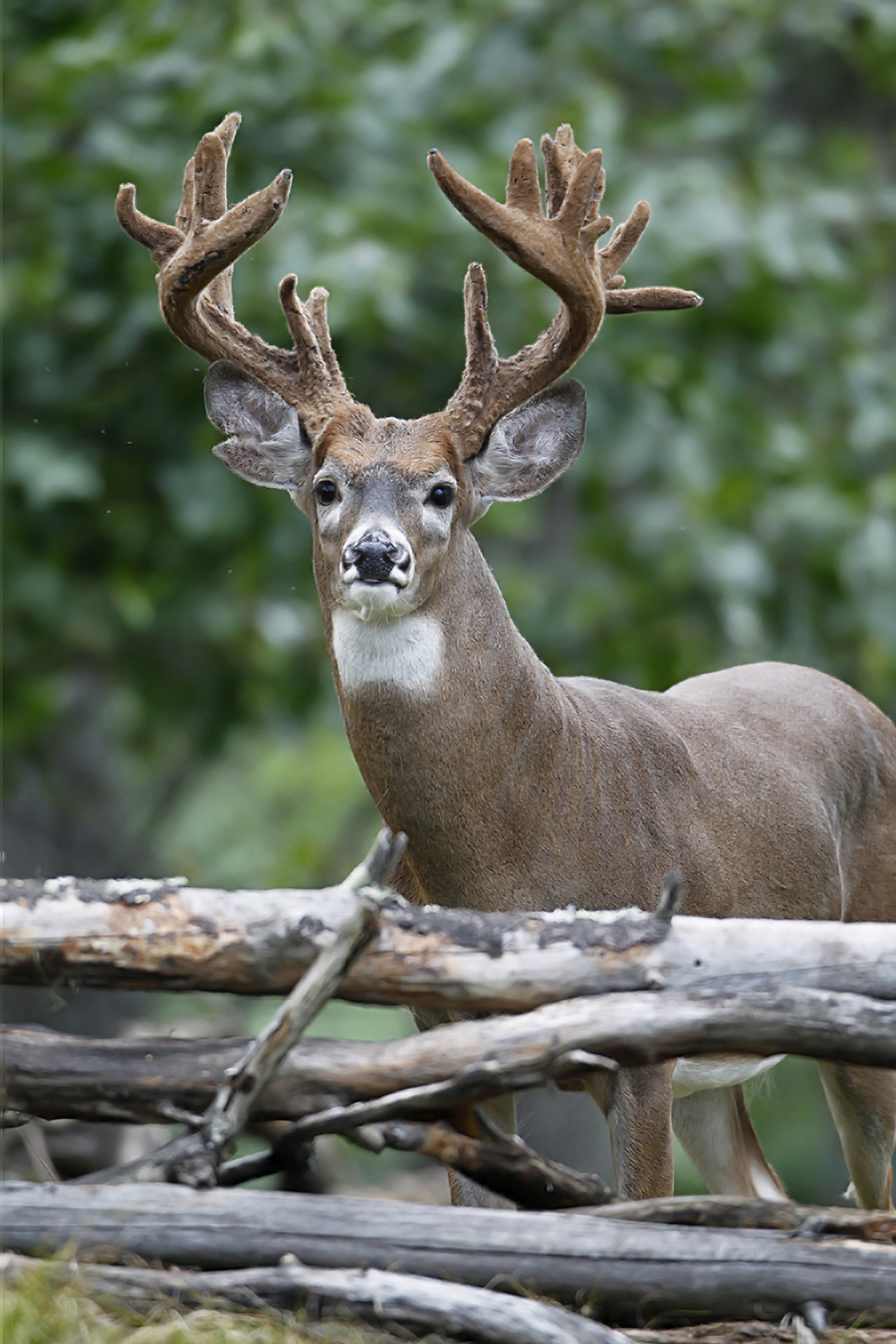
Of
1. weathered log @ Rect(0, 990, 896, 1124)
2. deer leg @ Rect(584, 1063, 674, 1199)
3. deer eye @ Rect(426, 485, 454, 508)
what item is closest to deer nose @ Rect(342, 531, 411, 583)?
deer eye @ Rect(426, 485, 454, 508)

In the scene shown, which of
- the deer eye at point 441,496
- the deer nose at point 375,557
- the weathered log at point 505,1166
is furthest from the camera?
the deer eye at point 441,496

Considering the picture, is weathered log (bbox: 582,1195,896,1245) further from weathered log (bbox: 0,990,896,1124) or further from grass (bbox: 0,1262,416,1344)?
grass (bbox: 0,1262,416,1344)

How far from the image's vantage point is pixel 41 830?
37.9ft

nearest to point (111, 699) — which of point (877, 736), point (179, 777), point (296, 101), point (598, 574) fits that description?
point (179, 777)

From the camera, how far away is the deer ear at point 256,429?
195 inches

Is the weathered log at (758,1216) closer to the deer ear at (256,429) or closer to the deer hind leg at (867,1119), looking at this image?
the deer hind leg at (867,1119)

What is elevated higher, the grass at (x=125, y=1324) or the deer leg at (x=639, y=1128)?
the grass at (x=125, y=1324)

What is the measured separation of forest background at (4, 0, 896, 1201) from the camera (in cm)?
856

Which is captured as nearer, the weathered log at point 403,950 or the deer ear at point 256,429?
→ the weathered log at point 403,950

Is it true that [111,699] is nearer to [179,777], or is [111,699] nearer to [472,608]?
[179,777]

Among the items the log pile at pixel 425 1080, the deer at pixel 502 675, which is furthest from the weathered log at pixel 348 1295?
the deer at pixel 502 675

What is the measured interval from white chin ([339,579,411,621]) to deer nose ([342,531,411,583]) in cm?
2

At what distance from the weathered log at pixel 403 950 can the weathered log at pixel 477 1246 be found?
41cm

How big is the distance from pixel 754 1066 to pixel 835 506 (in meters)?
4.87
